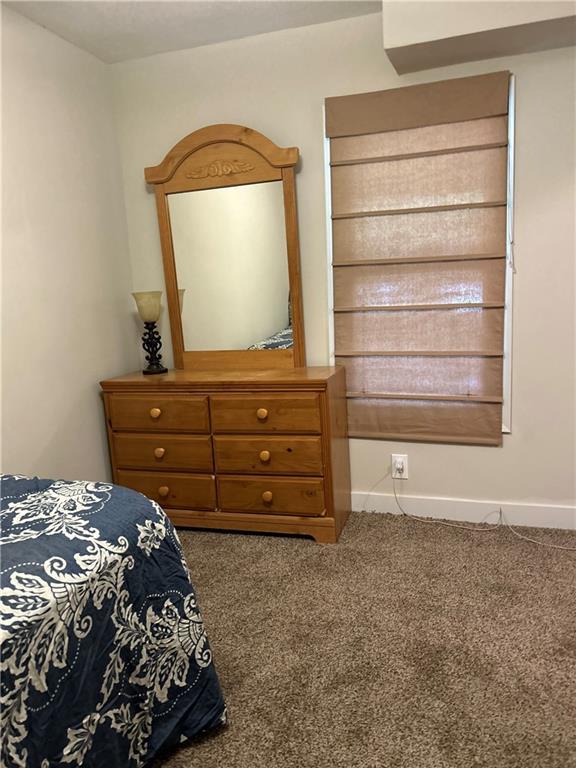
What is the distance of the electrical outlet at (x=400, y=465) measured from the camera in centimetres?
269

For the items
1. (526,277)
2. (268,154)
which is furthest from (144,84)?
(526,277)

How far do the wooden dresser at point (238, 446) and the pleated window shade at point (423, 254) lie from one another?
288 millimetres

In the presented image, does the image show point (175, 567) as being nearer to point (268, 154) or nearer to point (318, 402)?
point (318, 402)

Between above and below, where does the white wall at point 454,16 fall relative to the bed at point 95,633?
above

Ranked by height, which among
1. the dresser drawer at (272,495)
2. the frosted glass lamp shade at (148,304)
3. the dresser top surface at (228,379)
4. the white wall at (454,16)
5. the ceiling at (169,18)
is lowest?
the dresser drawer at (272,495)

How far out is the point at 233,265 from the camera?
2.74 metres

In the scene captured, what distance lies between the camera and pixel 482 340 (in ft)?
8.05

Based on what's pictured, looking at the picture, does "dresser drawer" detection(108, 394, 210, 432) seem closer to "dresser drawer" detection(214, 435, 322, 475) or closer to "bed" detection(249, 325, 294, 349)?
"dresser drawer" detection(214, 435, 322, 475)

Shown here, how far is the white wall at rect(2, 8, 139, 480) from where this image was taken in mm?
2211

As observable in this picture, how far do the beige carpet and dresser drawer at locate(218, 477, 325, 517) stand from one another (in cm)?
15

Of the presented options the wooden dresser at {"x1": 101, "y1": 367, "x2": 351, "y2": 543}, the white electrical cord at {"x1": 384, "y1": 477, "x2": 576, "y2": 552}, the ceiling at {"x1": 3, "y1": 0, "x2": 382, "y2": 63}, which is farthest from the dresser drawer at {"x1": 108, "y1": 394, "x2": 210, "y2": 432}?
the ceiling at {"x1": 3, "y1": 0, "x2": 382, "y2": 63}

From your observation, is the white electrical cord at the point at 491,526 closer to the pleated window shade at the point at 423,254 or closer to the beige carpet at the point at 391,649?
the beige carpet at the point at 391,649

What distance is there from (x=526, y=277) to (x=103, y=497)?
76.6 inches

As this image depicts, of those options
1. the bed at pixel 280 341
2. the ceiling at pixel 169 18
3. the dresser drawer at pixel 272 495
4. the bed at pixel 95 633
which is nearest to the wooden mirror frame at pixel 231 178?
the bed at pixel 280 341
